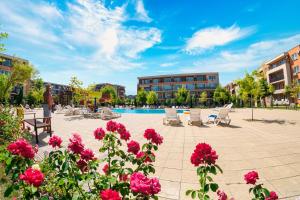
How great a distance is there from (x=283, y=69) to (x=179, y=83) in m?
33.7

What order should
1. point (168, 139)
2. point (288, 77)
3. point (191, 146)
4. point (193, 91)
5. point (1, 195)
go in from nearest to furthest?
point (1, 195)
point (191, 146)
point (168, 139)
point (288, 77)
point (193, 91)

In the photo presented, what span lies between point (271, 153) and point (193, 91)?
63741 millimetres

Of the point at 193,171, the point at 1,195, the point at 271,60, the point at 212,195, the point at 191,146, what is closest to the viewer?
the point at 1,195

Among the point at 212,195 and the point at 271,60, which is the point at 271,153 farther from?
the point at 271,60

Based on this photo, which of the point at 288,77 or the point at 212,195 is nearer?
the point at 212,195

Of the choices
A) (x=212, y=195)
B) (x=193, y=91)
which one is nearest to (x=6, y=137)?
(x=212, y=195)

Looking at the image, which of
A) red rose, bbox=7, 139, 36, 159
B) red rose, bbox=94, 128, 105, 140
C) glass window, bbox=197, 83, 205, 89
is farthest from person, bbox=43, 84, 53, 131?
glass window, bbox=197, 83, 205, 89

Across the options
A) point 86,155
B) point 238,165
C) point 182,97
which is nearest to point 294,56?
point 182,97

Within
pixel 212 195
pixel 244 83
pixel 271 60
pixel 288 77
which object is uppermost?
pixel 271 60

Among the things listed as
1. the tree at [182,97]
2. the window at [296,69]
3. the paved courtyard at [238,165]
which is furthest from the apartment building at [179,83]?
the paved courtyard at [238,165]

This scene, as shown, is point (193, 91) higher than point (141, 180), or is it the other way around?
point (193, 91)

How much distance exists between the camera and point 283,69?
4297 cm

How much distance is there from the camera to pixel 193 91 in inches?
2689

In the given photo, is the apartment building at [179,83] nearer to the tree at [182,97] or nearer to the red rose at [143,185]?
the tree at [182,97]
